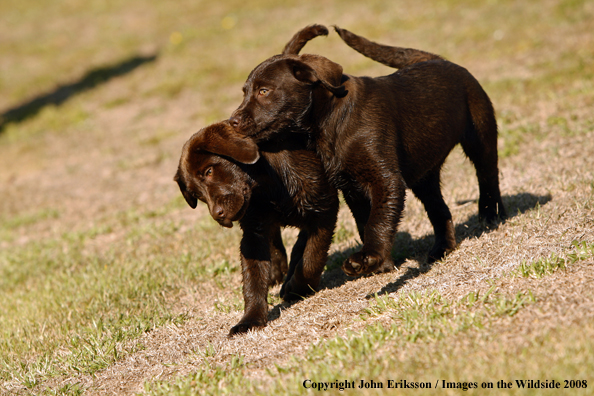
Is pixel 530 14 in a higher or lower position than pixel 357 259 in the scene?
higher

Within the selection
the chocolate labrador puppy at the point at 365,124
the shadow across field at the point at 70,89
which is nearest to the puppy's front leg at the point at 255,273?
the chocolate labrador puppy at the point at 365,124

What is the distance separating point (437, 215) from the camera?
17.3ft

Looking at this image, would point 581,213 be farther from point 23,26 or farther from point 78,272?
point 23,26

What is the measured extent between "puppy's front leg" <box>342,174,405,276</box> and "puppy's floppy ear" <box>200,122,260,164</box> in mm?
950

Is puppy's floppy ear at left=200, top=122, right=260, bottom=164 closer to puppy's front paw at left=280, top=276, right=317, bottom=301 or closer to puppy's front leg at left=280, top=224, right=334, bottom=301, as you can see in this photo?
puppy's front leg at left=280, top=224, right=334, bottom=301

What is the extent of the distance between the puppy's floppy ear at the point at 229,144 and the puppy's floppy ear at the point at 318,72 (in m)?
0.64

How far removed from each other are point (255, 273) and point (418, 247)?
1.85 metres

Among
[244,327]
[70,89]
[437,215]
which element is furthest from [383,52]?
[70,89]

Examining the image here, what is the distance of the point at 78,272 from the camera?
277 inches

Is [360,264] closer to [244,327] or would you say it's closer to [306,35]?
[244,327]

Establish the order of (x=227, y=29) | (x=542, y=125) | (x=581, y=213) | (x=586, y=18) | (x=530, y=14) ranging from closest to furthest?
(x=581, y=213) < (x=542, y=125) < (x=586, y=18) < (x=530, y=14) < (x=227, y=29)

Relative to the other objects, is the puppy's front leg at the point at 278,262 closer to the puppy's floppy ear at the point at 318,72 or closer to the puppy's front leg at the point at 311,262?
the puppy's front leg at the point at 311,262

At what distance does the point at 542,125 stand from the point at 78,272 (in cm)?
659

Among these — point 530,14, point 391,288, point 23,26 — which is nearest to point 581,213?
point 391,288
